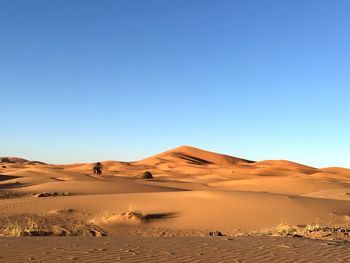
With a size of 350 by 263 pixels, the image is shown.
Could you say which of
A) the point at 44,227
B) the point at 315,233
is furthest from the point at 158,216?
the point at 315,233

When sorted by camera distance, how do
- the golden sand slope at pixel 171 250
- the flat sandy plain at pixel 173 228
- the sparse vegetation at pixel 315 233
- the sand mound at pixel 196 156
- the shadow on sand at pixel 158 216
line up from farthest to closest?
the sand mound at pixel 196 156 < the shadow on sand at pixel 158 216 < the sparse vegetation at pixel 315 233 < the flat sandy plain at pixel 173 228 < the golden sand slope at pixel 171 250

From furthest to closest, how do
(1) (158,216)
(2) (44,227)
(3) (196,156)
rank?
(3) (196,156)
(1) (158,216)
(2) (44,227)

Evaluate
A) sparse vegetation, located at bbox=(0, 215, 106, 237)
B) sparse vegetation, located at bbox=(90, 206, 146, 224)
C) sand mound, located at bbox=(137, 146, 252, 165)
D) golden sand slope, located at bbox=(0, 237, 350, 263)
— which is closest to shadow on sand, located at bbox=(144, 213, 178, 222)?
sparse vegetation, located at bbox=(90, 206, 146, 224)

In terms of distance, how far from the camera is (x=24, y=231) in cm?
1148

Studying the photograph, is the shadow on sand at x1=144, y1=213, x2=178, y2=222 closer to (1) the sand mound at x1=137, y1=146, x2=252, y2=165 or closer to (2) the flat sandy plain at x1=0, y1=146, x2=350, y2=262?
(2) the flat sandy plain at x1=0, y1=146, x2=350, y2=262

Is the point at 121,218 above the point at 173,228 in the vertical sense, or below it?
above

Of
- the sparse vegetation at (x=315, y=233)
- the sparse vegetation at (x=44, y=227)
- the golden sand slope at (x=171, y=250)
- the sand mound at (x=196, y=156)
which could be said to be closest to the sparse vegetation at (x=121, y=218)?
the sparse vegetation at (x=44, y=227)

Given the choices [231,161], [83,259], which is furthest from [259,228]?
[231,161]

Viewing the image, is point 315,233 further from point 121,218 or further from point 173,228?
point 121,218

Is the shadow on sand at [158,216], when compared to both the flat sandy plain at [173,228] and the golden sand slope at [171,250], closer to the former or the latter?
the flat sandy plain at [173,228]

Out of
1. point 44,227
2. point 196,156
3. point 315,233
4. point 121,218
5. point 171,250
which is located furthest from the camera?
point 196,156

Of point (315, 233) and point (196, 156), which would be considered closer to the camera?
point (315, 233)

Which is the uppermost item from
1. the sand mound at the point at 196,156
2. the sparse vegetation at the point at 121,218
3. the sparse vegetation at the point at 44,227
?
the sand mound at the point at 196,156

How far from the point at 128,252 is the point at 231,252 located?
1.75 meters
